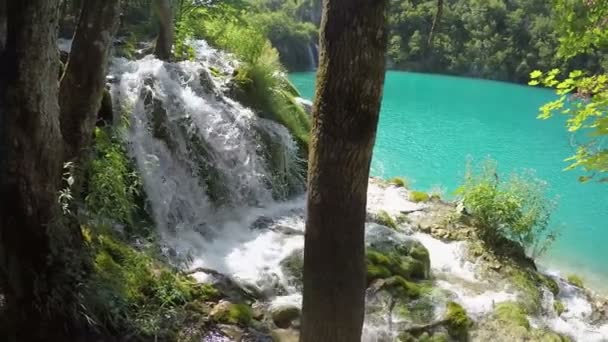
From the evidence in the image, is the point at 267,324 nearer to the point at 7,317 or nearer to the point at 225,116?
the point at 7,317

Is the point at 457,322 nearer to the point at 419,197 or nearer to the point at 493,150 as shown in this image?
the point at 419,197

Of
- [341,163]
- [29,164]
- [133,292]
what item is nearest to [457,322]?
[133,292]

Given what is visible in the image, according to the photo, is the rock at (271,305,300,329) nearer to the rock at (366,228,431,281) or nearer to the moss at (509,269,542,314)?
the rock at (366,228,431,281)

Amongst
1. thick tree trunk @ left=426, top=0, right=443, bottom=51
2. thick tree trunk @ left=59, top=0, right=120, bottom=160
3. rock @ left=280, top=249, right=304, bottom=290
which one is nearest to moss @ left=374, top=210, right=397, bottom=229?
rock @ left=280, top=249, right=304, bottom=290

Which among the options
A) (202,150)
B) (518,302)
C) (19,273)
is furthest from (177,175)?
(518,302)

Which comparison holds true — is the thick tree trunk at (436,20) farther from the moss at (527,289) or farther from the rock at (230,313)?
the moss at (527,289)

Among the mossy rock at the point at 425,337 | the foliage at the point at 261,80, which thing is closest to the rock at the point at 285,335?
the mossy rock at the point at 425,337

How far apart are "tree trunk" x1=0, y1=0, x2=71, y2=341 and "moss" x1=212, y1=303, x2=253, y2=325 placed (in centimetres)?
127

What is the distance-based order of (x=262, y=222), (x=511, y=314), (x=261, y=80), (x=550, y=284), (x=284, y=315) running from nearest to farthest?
(x=284, y=315), (x=511, y=314), (x=262, y=222), (x=550, y=284), (x=261, y=80)

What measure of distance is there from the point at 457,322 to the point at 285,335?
168 centimetres

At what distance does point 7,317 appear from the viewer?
336 centimetres

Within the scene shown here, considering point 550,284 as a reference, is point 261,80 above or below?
above

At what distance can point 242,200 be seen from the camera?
6938 mm

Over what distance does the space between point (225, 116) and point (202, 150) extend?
0.77m
